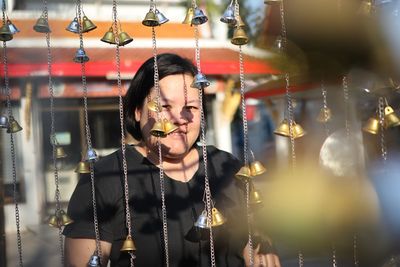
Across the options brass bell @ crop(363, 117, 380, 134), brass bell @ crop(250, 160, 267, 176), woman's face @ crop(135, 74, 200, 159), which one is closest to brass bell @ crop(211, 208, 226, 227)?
brass bell @ crop(250, 160, 267, 176)

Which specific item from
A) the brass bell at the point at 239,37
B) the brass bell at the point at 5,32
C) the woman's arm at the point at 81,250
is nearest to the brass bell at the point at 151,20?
the brass bell at the point at 239,37

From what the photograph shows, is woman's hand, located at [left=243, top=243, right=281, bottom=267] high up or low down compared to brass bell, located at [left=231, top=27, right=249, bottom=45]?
down

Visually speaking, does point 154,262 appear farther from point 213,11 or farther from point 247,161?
point 213,11

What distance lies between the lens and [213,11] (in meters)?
7.14

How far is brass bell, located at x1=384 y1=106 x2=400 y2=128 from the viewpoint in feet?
3.90

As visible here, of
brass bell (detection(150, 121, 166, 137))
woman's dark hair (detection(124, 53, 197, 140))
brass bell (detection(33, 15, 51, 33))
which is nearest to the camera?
brass bell (detection(150, 121, 166, 137))

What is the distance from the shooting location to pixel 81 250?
49.6 inches

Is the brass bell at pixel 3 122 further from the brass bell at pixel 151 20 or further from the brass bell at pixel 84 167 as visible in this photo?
the brass bell at pixel 151 20

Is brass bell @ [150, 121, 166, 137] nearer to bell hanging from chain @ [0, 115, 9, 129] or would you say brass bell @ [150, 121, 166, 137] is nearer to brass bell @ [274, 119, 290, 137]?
brass bell @ [274, 119, 290, 137]

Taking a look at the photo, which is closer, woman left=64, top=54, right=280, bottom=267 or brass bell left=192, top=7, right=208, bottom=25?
brass bell left=192, top=7, right=208, bottom=25

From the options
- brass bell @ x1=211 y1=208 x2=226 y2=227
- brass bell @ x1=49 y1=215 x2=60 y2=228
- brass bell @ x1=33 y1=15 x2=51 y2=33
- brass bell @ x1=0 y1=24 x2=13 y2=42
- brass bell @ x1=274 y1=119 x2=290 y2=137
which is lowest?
brass bell @ x1=49 y1=215 x2=60 y2=228

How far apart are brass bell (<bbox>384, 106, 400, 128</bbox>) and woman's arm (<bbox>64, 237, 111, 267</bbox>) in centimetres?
86

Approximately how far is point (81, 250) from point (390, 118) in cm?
94

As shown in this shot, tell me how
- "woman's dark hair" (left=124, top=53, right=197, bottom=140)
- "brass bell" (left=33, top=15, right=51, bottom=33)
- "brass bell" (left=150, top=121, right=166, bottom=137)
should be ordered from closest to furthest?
"brass bell" (left=150, top=121, right=166, bottom=137)
"brass bell" (left=33, top=15, right=51, bottom=33)
"woman's dark hair" (left=124, top=53, right=197, bottom=140)
